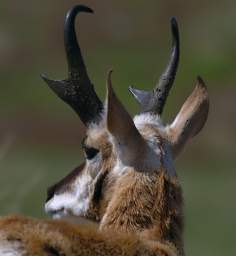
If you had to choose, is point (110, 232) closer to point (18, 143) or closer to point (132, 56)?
point (18, 143)

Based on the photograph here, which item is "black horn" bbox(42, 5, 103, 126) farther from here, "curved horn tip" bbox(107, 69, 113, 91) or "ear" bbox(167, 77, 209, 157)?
"curved horn tip" bbox(107, 69, 113, 91)

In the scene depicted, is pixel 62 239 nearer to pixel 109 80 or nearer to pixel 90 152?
pixel 109 80

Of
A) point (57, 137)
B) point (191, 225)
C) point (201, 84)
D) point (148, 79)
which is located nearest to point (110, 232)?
point (201, 84)

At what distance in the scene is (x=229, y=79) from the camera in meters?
35.0

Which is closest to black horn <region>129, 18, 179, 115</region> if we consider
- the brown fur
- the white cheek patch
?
the white cheek patch

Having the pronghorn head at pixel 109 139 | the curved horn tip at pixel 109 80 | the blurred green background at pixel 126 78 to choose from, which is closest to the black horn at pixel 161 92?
the pronghorn head at pixel 109 139

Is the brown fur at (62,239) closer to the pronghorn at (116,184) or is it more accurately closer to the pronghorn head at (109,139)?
the pronghorn at (116,184)

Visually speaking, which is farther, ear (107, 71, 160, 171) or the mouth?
the mouth

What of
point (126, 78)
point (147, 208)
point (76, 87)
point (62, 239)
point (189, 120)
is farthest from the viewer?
point (126, 78)

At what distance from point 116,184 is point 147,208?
0.98ft

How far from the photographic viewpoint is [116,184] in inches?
327

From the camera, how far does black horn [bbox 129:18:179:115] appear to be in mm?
9047

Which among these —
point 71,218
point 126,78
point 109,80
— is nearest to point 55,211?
point 71,218

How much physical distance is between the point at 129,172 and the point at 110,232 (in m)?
0.76
